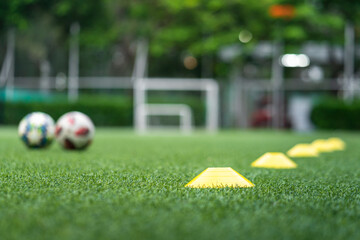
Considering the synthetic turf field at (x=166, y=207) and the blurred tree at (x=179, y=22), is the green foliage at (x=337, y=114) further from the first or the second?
the synthetic turf field at (x=166, y=207)

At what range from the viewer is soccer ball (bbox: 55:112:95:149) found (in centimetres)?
584

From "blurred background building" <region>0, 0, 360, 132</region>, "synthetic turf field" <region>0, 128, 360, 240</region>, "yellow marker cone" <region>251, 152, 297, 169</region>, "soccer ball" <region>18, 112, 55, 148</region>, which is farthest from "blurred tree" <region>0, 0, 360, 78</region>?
"synthetic turf field" <region>0, 128, 360, 240</region>

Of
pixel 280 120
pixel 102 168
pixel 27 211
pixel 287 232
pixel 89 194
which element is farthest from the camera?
pixel 280 120

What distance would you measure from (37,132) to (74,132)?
1.55 ft

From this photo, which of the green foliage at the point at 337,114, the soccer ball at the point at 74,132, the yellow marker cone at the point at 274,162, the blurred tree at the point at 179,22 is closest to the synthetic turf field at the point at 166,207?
the yellow marker cone at the point at 274,162

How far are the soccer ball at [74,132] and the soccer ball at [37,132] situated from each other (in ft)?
0.40

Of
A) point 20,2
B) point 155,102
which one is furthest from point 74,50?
point 155,102

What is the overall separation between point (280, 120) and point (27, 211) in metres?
16.7

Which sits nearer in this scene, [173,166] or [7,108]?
[173,166]

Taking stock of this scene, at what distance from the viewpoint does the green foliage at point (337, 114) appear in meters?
16.5

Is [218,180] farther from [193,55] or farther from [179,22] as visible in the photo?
[179,22]

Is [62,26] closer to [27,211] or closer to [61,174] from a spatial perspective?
[61,174]

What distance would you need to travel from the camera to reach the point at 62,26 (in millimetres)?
18891

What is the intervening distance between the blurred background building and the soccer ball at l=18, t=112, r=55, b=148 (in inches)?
453
